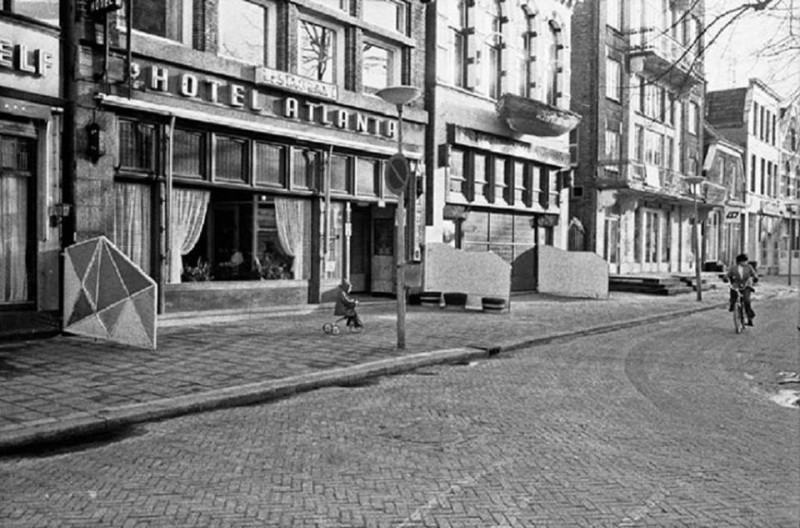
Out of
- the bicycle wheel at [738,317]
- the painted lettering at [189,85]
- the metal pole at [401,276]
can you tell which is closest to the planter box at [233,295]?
the painted lettering at [189,85]

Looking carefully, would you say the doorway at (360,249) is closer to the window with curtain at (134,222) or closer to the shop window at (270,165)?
the shop window at (270,165)

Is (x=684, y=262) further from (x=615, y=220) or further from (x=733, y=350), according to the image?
(x=733, y=350)

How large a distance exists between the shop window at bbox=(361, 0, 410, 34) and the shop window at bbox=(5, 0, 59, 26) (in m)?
8.26

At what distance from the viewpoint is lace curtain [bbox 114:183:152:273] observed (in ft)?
43.1

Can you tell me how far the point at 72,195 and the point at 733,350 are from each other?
11.8 meters

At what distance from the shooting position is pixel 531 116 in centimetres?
2311

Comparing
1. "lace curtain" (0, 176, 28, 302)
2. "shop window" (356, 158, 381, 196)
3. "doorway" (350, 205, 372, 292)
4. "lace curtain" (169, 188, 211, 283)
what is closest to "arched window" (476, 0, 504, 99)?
"shop window" (356, 158, 381, 196)

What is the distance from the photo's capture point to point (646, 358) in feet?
39.0

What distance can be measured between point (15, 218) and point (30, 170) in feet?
2.70

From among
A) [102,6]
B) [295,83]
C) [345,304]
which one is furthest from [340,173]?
[102,6]

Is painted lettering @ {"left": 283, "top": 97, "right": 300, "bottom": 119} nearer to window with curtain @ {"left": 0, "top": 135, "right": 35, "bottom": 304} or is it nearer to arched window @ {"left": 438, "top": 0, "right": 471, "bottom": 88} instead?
window with curtain @ {"left": 0, "top": 135, "right": 35, "bottom": 304}

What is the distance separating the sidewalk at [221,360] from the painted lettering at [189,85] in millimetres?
4284

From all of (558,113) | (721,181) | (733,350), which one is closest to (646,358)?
(733,350)

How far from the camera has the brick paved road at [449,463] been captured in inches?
185
